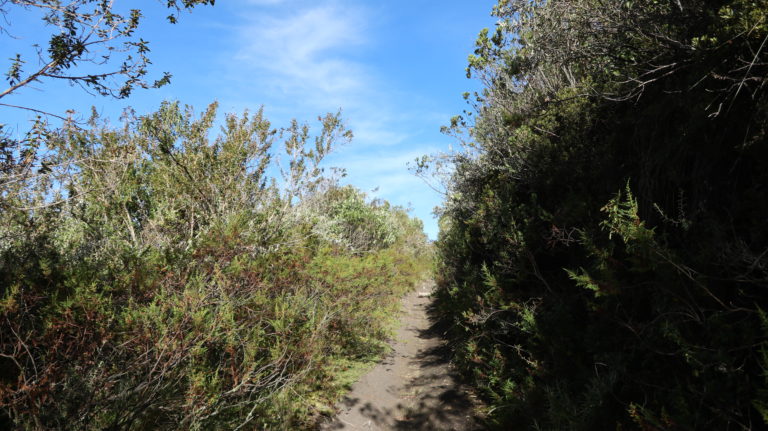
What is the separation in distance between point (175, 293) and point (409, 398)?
5206mm

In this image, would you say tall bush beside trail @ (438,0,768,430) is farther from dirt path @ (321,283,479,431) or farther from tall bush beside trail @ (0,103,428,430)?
tall bush beside trail @ (0,103,428,430)

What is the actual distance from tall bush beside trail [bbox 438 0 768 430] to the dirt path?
2.51ft

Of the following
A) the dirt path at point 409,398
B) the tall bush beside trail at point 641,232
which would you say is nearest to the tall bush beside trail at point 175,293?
the dirt path at point 409,398

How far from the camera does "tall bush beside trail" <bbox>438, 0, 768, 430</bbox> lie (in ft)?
9.71

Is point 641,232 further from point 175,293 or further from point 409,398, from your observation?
point 409,398

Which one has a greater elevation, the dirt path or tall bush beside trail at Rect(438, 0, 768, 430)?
tall bush beside trail at Rect(438, 0, 768, 430)

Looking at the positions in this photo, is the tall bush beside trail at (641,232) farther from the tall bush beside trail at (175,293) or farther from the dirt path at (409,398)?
the tall bush beside trail at (175,293)

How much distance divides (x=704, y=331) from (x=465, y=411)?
4805mm

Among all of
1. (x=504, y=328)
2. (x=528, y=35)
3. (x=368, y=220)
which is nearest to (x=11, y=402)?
(x=504, y=328)

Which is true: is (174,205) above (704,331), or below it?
above

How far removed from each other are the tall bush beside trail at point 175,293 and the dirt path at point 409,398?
2.24 ft

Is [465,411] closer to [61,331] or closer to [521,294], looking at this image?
[521,294]

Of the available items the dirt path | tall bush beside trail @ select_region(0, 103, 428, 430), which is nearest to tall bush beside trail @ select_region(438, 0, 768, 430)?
the dirt path

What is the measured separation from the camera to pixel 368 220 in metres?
22.4
